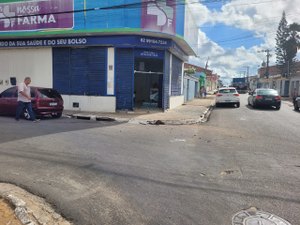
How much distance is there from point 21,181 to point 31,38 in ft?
51.3

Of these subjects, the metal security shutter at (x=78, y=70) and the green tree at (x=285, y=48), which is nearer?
the metal security shutter at (x=78, y=70)

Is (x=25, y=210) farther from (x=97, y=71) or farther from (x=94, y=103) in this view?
(x=97, y=71)

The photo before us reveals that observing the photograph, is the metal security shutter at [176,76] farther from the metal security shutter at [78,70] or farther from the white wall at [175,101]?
the metal security shutter at [78,70]

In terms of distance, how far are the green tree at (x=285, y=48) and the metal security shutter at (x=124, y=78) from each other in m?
56.9

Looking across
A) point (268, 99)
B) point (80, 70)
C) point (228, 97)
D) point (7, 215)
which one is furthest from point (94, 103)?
point (7, 215)

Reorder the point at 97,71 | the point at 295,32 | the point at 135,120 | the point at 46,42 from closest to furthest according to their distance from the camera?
the point at 135,120 → the point at 97,71 → the point at 46,42 → the point at 295,32

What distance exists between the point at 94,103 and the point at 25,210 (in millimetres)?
14222

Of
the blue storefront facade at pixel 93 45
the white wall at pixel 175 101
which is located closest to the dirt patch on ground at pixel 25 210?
the blue storefront facade at pixel 93 45

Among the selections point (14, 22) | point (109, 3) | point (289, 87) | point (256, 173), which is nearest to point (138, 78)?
point (109, 3)

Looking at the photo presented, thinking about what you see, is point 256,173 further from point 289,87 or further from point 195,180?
point 289,87

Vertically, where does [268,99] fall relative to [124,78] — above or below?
below

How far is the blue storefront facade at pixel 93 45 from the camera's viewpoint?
17312 millimetres

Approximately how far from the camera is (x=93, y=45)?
1820 cm

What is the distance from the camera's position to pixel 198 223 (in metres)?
4.32
